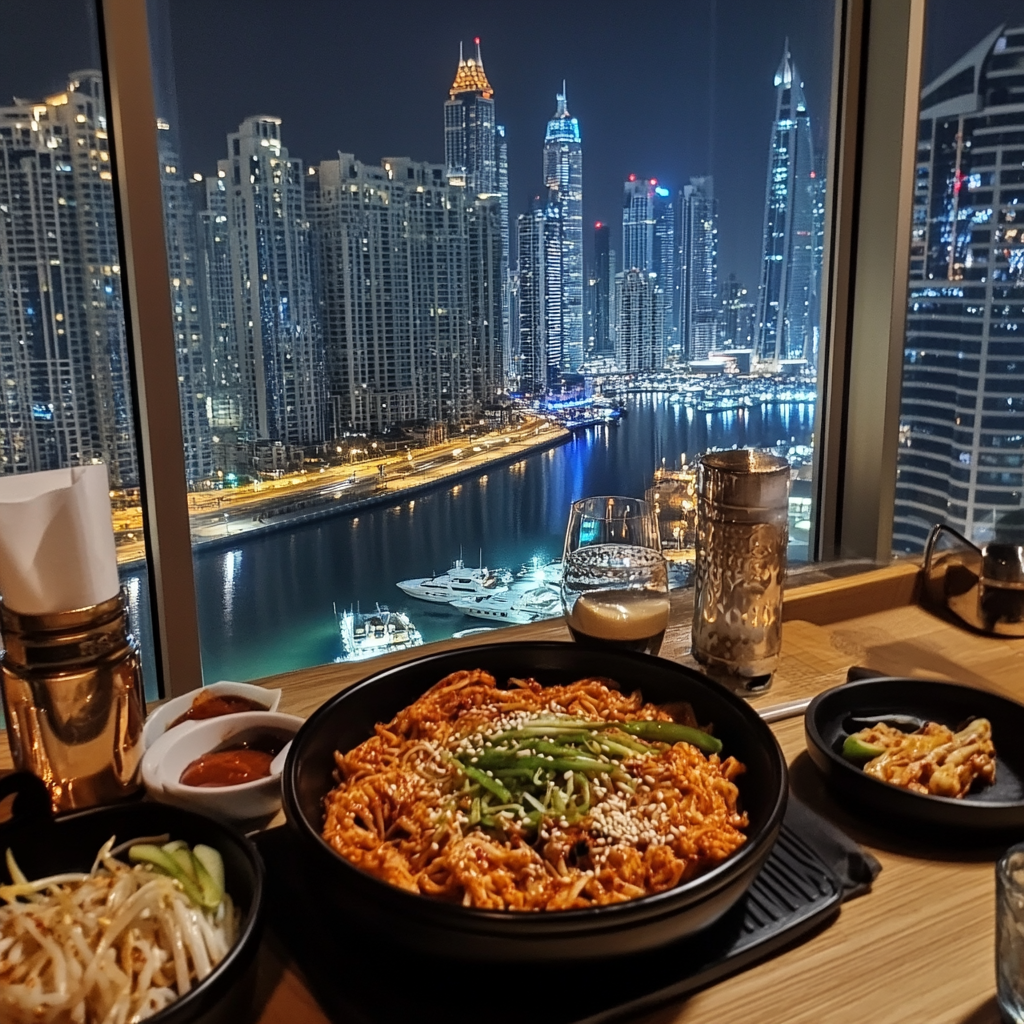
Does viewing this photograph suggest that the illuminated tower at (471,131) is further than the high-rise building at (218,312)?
Yes

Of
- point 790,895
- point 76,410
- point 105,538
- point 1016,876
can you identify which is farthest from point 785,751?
point 76,410

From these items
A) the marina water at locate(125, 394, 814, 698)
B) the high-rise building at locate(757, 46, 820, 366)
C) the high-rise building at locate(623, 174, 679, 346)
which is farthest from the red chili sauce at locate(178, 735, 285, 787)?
the high-rise building at locate(623, 174, 679, 346)

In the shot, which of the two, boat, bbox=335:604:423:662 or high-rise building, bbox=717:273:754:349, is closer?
high-rise building, bbox=717:273:754:349

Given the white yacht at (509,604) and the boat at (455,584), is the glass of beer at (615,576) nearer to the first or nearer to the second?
the white yacht at (509,604)

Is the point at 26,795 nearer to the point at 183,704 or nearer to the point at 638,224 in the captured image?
the point at 183,704

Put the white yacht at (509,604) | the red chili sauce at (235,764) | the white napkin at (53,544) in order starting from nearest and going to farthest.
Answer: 1. the white napkin at (53,544)
2. the red chili sauce at (235,764)
3. the white yacht at (509,604)

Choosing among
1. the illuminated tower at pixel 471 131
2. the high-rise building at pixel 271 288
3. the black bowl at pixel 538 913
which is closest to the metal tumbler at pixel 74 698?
the black bowl at pixel 538 913

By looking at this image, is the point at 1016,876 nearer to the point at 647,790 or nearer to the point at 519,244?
the point at 647,790

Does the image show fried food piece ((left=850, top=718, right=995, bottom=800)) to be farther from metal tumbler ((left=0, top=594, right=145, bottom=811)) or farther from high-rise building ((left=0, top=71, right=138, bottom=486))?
high-rise building ((left=0, top=71, right=138, bottom=486))
